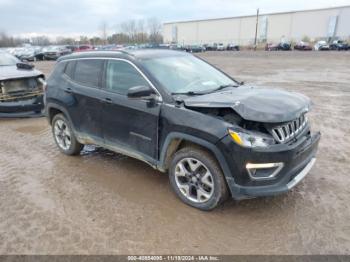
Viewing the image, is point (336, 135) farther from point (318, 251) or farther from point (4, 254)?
point (4, 254)

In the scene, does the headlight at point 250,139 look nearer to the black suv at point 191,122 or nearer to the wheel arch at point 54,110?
the black suv at point 191,122

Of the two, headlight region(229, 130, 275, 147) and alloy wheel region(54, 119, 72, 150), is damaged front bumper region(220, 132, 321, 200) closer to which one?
headlight region(229, 130, 275, 147)

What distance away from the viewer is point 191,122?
11.0ft

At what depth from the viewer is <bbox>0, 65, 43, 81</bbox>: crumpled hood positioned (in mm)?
7723

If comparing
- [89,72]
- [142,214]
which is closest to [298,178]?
[142,214]

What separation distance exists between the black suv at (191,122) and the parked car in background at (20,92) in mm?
3398

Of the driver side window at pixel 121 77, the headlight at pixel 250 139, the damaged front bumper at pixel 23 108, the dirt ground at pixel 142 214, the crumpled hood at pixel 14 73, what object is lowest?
the dirt ground at pixel 142 214

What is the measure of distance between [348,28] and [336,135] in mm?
81013

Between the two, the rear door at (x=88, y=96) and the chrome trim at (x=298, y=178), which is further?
the rear door at (x=88, y=96)

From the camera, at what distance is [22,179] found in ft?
14.5

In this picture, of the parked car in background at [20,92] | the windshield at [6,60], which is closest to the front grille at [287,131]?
the parked car in background at [20,92]

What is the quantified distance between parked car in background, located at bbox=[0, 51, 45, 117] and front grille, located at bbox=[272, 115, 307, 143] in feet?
21.6

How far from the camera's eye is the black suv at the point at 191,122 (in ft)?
10.2

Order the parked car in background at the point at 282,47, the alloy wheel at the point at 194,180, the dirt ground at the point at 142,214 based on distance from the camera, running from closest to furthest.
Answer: the dirt ground at the point at 142,214, the alloy wheel at the point at 194,180, the parked car in background at the point at 282,47
